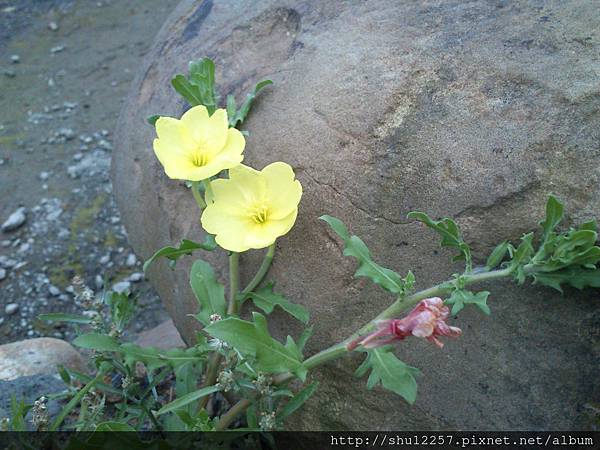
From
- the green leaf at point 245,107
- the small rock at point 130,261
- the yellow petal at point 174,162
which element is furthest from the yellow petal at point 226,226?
the small rock at point 130,261

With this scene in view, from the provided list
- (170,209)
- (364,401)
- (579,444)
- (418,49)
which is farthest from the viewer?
(170,209)

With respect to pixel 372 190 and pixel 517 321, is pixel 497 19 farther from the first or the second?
pixel 517 321

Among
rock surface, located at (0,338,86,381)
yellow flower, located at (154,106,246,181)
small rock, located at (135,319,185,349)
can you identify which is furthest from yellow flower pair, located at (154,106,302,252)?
small rock, located at (135,319,185,349)

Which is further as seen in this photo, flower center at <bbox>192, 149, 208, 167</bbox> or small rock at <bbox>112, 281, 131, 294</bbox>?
small rock at <bbox>112, 281, 131, 294</bbox>

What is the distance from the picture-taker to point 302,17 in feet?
7.32

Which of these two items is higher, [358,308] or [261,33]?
[261,33]

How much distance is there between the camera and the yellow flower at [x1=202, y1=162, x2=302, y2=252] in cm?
173

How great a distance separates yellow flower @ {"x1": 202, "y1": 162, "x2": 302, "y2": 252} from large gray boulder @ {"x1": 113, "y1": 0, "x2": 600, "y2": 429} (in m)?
0.15

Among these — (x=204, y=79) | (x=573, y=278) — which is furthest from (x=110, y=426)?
(x=573, y=278)

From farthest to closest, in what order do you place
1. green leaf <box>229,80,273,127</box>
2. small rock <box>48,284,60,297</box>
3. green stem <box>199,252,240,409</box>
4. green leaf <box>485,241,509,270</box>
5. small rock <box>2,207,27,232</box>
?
small rock <box>2,207,27,232</box> → small rock <box>48,284,60,297</box> → green leaf <box>229,80,273,127</box> → green stem <box>199,252,240,409</box> → green leaf <box>485,241,509,270</box>

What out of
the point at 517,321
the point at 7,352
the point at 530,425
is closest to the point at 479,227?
the point at 517,321

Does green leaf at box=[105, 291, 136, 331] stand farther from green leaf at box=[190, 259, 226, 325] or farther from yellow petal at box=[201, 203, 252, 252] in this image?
yellow petal at box=[201, 203, 252, 252]

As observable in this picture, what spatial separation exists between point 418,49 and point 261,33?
1.99ft

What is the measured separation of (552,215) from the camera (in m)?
1.54
